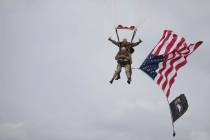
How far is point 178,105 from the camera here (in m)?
34.5

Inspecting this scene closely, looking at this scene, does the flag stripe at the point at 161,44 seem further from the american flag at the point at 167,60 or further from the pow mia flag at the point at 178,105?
the pow mia flag at the point at 178,105

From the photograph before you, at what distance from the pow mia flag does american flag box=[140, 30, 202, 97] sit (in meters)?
1.61

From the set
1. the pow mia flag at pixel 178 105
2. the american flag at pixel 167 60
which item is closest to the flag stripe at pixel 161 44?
the american flag at pixel 167 60

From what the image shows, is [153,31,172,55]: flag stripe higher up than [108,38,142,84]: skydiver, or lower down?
higher up

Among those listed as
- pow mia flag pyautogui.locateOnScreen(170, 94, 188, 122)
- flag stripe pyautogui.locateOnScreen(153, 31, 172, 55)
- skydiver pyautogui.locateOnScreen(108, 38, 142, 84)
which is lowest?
pow mia flag pyautogui.locateOnScreen(170, 94, 188, 122)

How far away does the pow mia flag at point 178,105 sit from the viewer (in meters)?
34.1

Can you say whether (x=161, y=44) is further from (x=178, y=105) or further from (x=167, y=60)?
(x=178, y=105)

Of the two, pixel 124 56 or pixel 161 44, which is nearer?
pixel 124 56

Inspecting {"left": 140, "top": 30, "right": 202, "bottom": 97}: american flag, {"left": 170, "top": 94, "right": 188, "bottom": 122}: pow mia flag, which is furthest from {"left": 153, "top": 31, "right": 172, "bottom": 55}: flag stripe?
{"left": 170, "top": 94, "right": 188, "bottom": 122}: pow mia flag

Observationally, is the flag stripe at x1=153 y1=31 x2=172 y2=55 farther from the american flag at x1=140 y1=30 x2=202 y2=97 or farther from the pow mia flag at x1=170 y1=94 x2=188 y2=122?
the pow mia flag at x1=170 y1=94 x2=188 y2=122

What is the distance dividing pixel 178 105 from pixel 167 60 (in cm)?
410

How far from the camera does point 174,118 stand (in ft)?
112

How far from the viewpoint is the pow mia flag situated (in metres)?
34.1

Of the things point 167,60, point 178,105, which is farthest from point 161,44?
point 178,105
